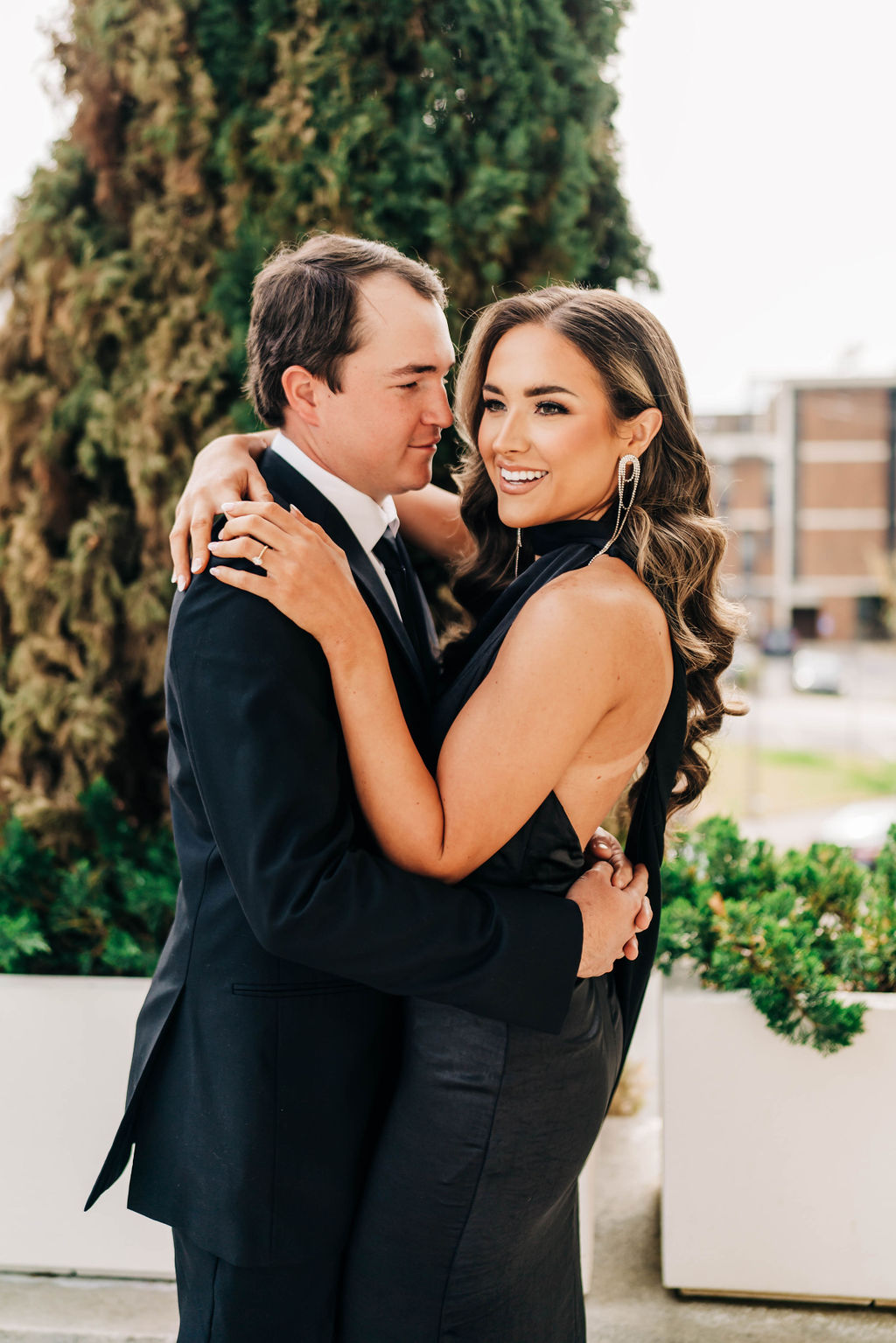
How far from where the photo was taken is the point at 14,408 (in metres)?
3.06

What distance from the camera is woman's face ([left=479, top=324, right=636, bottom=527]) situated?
1.69m

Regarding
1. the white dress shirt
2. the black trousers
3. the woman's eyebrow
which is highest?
the woman's eyebrow

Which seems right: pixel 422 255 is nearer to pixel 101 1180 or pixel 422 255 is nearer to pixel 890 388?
pixel 101 1180

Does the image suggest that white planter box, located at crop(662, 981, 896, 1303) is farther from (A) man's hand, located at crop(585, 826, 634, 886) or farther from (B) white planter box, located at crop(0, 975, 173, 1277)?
(B) white planter box, located at crop(0, 975, 173, 1277)

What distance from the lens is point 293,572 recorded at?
147cm

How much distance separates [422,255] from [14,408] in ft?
4.26

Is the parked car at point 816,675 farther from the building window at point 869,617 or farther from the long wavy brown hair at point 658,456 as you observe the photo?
the long wavy brown hair at point 658,456

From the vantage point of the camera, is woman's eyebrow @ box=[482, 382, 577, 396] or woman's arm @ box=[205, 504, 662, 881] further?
woman's eyebrow @ box=[482, 382, 577, 396]

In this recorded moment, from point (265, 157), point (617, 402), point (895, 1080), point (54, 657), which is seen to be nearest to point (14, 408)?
point (54, 657)

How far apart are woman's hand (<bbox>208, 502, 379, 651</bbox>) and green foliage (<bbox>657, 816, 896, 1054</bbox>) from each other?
1.47 metres

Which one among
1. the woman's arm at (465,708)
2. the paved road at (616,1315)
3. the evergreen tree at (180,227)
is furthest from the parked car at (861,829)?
the woman's arm at (465,708)

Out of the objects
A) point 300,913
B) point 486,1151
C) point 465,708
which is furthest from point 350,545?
point 486,1151

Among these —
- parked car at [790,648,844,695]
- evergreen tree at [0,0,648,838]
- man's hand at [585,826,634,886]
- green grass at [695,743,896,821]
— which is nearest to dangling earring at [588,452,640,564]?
man's hand at [585,826,634,886]

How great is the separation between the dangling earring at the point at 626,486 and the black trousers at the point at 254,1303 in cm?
128
